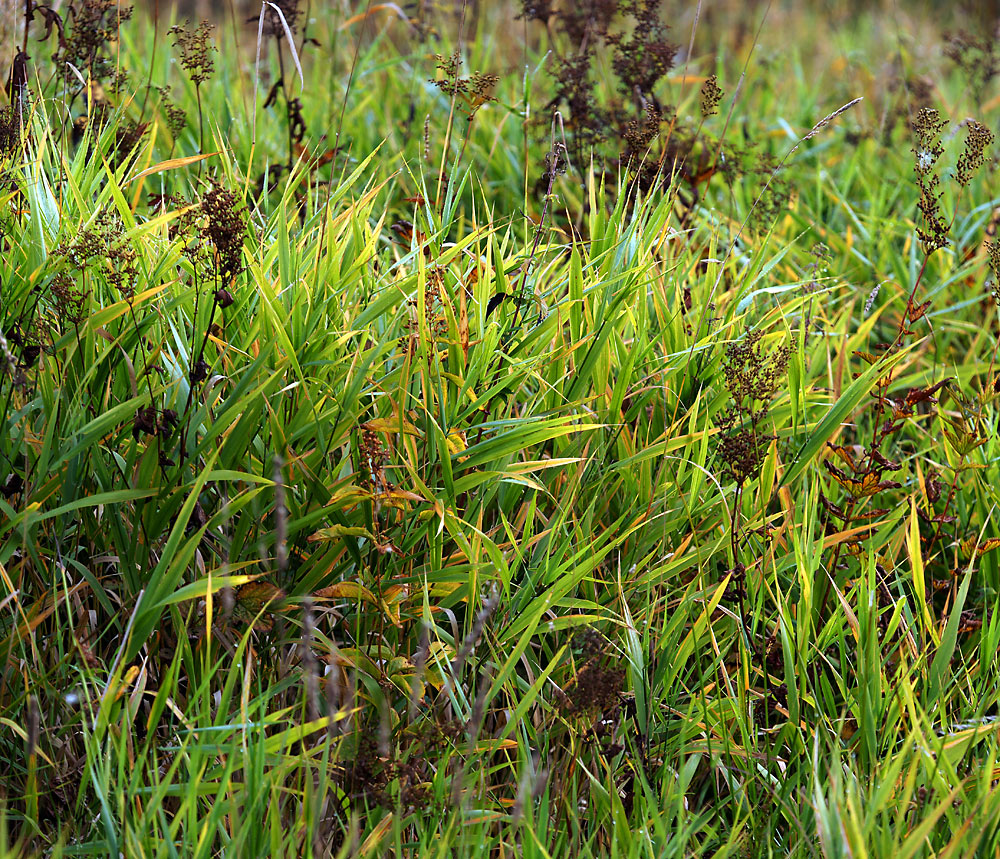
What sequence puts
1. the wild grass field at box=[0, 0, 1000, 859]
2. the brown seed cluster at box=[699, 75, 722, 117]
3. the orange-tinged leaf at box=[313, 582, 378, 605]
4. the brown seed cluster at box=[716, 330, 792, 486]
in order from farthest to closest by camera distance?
the brown seed cluster at box=[699, 75, 722, 117] < the brown seed cluster at box=[716, 330, 792, 486] < the orange-tinged leaf at box=[313, 582, 378, 605] < the wild grass field at box=[0, 0, 1000, 859]

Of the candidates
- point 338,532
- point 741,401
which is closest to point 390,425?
point 338,532

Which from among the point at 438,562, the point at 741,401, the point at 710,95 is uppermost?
the point at 710,95

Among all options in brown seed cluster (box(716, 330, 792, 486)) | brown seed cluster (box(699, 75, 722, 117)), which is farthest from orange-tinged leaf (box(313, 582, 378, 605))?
brown seed cluster (box(699, 75, 722, 117))

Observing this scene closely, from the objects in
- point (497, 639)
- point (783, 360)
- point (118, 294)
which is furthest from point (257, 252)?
point (783, 360)

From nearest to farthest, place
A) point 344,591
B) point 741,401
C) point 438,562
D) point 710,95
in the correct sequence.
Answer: point 344,591, point 438,562, point 741,401, point 710,95

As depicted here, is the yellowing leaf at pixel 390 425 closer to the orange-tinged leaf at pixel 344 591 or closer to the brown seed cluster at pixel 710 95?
the orange-tinged leaf at pixel 344 591

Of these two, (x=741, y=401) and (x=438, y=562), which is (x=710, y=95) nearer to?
(x=741, y=401)

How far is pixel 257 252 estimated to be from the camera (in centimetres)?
189

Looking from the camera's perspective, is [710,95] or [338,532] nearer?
[338,532]

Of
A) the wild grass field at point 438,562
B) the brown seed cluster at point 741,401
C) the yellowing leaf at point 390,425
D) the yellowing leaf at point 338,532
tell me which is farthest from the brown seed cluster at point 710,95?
the yellowing leaf at point 338,532

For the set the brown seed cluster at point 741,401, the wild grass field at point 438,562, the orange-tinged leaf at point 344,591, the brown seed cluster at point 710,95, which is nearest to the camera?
the wild grass field at point 438,562

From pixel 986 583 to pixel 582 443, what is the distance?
95 cm

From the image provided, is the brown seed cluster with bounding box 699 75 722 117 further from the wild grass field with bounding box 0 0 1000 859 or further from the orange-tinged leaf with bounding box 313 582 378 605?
the orange-tinged leaf with bounding box 313 582 378 605

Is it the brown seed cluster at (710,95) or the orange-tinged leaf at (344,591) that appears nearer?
the orange-tinged leaf at (344,591)
